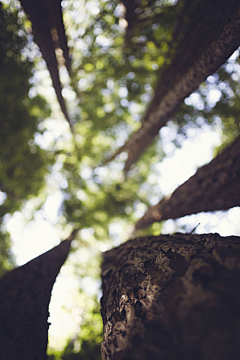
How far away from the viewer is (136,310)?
1308 mm

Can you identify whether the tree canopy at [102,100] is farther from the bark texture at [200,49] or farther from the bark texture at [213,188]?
the bark texture at [213,188]

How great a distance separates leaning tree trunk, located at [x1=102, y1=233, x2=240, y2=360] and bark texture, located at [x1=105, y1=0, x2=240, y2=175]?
263cm

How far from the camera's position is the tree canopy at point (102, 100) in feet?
9.84

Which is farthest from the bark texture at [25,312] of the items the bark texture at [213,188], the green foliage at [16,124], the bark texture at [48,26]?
the bark texture at [48,26]

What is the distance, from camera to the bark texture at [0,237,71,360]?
1671 millimetres

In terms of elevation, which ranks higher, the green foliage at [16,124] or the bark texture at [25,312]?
the green foliage at [16,124]

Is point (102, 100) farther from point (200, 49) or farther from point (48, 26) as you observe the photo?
point (200, 49)

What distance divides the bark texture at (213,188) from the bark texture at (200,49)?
1.35 metres

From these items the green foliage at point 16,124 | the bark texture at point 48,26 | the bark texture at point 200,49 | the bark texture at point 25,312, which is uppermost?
the green foliage at point 16,124

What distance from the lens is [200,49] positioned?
2729mm

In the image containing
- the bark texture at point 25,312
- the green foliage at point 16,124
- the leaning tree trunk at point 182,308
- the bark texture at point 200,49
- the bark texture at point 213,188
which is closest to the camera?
the leaning tree trunk at point 182,308

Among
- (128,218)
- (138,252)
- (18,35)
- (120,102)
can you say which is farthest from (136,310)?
(120,102)

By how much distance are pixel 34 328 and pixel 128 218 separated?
4941 millimetres

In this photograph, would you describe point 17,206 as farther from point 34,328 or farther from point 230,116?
point 230,116
